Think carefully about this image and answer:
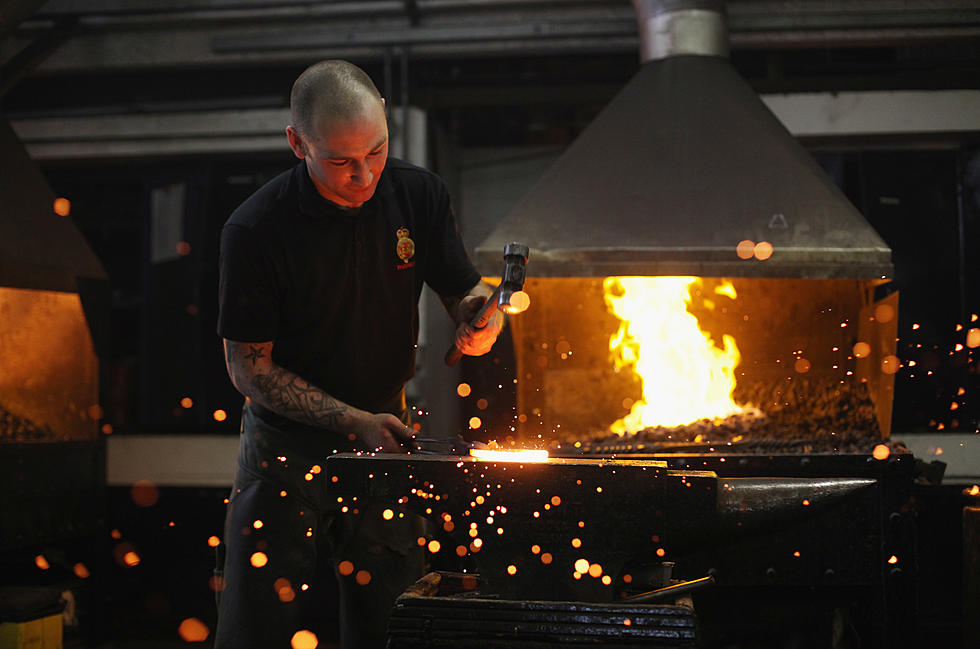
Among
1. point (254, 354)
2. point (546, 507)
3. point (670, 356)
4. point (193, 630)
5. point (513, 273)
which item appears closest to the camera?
point (546, 507)

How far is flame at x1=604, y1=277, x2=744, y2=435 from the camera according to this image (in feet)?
9.87

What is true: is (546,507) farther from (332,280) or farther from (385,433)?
(332,280)

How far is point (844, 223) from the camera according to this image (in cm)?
257

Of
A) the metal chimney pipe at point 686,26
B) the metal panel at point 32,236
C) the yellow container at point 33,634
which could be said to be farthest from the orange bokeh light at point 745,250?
the yellow container at point 33,634

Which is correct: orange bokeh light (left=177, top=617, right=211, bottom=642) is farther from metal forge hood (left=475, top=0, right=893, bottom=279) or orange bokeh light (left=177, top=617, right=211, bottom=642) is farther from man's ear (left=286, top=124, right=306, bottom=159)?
man's ear (left=286, top=124, right=306, bottom=159)

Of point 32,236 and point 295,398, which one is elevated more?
point 32,236

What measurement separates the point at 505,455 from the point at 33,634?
211 centimetres

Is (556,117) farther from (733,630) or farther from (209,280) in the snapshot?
(733,630)

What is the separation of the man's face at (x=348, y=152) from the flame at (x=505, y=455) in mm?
562

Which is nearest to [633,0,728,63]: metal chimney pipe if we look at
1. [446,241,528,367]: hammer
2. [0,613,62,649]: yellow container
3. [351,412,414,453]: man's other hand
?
[446,241,528,367]: hammer

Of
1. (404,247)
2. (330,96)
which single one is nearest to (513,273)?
(404,247)

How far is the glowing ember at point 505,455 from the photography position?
4.10 feet

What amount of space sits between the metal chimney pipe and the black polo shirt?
1.48 m

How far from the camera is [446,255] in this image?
1.87m
